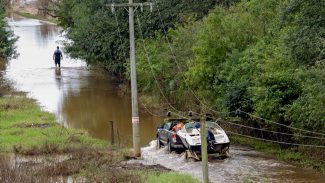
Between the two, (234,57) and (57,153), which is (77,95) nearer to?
(234,57)

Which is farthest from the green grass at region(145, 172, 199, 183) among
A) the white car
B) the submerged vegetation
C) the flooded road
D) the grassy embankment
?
the submerged vegetation

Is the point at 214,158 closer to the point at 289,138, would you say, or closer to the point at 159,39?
the point at 289,138

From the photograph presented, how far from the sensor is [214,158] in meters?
23.8

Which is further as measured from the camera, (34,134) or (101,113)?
(101,113)

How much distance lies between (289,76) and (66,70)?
37.2m

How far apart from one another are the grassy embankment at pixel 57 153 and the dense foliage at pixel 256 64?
16.0 feet

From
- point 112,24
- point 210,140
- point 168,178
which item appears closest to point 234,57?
point 210,140

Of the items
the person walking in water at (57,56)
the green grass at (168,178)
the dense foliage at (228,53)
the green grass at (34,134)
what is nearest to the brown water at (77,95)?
the person walking in water at (57,56)

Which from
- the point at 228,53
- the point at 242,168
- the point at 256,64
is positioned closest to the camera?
the point at 242,168

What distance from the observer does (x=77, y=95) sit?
143ft

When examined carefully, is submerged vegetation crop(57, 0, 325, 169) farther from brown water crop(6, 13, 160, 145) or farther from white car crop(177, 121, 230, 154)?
brown water crop(6, 13, 160, 145)

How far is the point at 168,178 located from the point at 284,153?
684 cm

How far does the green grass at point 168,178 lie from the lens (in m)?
18.9

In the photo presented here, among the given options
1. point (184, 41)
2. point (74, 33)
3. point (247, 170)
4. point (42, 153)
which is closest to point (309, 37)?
point (247, 170)
